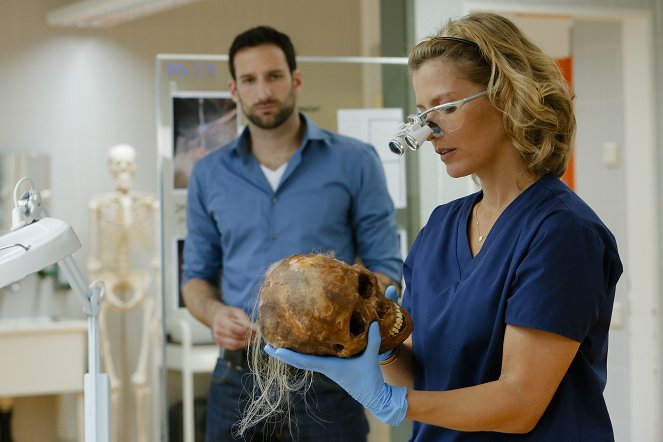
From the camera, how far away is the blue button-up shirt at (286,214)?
2.36m

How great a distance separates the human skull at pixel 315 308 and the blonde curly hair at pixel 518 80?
1.06 feet

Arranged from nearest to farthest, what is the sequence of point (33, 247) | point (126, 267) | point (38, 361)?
point (33, 247) < point (38, 361) < point (126, 267)

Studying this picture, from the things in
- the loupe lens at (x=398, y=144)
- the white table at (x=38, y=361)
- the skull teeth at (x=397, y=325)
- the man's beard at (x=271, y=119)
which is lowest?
the white table at (x=38, y=361)

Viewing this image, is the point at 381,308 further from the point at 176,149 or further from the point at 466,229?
the point at 176,149

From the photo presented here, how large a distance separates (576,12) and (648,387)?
1510 millimetres

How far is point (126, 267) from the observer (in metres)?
4.36

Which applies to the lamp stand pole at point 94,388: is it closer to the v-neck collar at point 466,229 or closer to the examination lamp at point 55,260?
the examination lamp at point 55,260

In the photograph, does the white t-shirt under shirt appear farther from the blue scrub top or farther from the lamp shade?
the lamp shade

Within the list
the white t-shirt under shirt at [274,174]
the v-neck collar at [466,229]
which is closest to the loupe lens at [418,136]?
the v-neck collar at [466,229]

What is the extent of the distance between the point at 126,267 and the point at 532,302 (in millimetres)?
3398

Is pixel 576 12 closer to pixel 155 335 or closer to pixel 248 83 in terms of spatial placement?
pixel 248 83

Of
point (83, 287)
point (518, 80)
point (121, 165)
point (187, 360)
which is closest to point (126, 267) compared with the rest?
point (121, 165)

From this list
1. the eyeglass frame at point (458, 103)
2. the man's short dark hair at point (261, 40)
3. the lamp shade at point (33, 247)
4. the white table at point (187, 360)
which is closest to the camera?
the lamp shade at point (33, 247)

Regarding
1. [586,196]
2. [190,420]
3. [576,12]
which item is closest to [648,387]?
[586,196]
